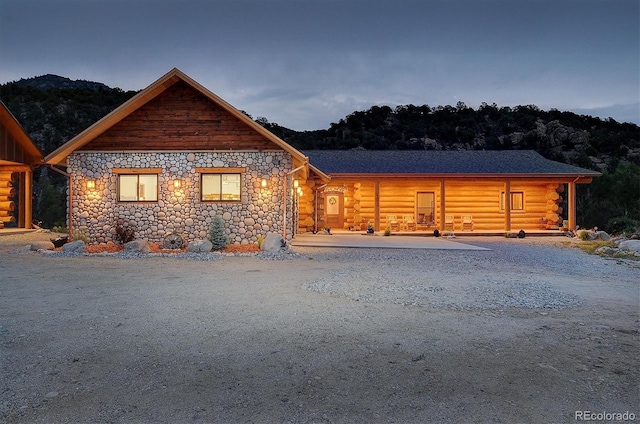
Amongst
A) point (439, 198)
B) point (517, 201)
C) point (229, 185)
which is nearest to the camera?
point (229, 185)

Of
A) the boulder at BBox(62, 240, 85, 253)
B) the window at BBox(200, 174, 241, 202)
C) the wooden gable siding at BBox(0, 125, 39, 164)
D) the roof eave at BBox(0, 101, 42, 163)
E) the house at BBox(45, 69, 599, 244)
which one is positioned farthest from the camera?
the wooden gable siding at BBox(0, 125, 39, 164)

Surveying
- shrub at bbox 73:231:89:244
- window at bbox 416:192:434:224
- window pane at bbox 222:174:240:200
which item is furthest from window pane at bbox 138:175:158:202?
window at bbox 416:192:434:224

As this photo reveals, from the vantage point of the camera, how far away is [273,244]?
13336 millimetres

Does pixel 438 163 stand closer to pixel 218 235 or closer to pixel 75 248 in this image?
pixel 218 235

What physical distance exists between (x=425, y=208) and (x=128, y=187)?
15.2 metres

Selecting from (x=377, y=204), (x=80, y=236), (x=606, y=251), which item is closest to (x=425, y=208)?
(x=377, y=204)

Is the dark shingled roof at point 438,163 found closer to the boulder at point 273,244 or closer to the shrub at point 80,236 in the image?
the boulder at point 273,244

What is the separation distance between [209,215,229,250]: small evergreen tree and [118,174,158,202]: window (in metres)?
3.24

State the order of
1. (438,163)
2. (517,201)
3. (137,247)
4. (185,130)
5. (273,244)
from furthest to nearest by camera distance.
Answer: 1. (517,201)
2. (438,163)
3. (185,130)
4. (273,244)
5. (137,247)

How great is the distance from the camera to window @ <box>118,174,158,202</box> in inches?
612

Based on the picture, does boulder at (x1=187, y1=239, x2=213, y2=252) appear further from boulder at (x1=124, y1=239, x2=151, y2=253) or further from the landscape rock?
the landscape rock

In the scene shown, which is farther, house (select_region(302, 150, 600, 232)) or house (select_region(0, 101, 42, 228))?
house (select_region(302, 150, 600, 232))

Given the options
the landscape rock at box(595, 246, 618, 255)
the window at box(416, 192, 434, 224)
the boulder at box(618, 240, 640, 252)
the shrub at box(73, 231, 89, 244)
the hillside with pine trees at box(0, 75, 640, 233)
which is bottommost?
the landscape rock at box(595, 246, 618, 255)

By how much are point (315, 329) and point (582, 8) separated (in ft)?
46.8
